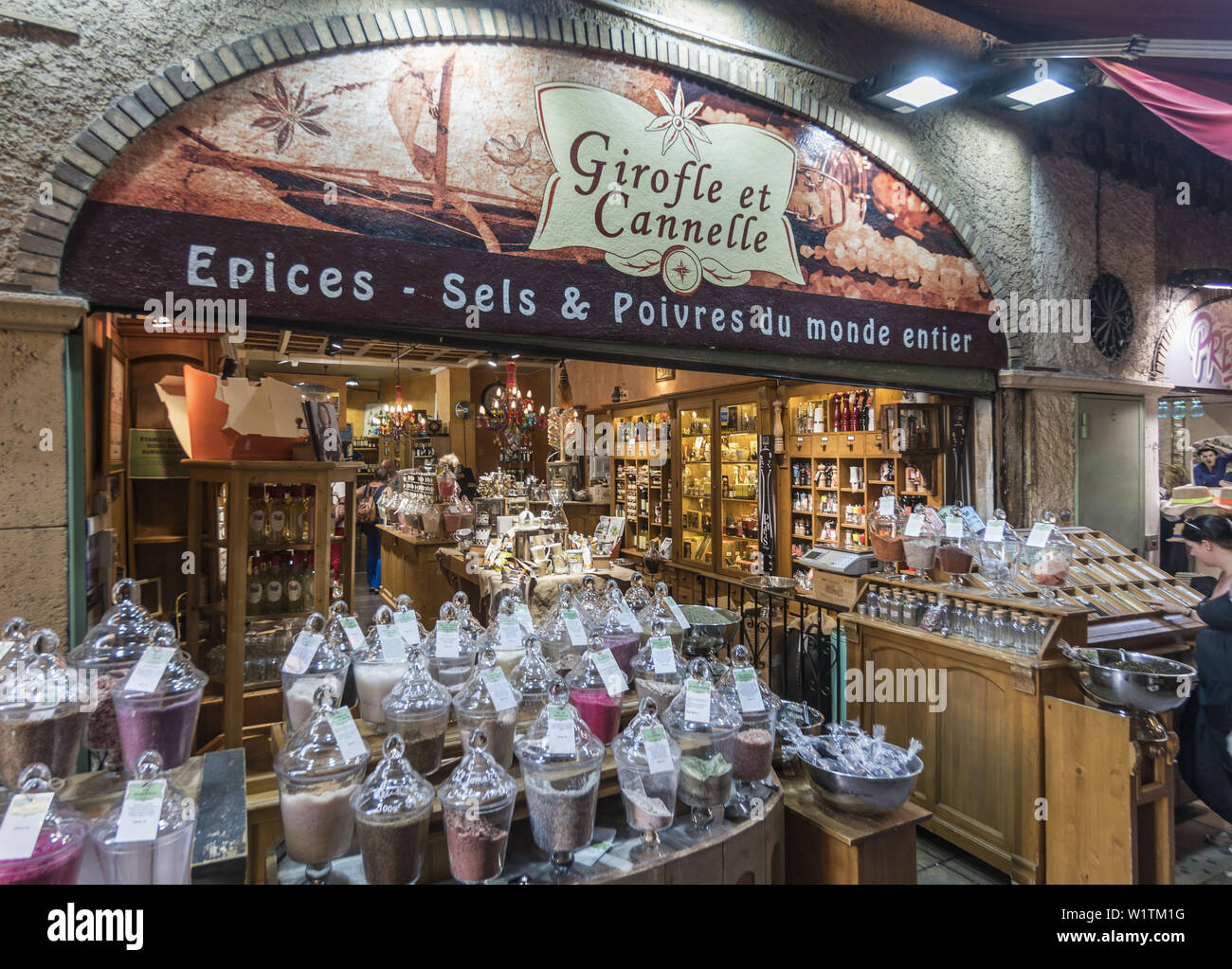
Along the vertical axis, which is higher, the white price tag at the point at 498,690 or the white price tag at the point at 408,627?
the white price tag at the point at 408,627

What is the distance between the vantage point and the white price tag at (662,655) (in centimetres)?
240

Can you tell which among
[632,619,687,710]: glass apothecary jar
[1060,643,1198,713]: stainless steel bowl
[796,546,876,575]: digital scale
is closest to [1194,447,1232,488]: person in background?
[796,546,876,575]: digital scale

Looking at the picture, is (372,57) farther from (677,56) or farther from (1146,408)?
(1146,408)

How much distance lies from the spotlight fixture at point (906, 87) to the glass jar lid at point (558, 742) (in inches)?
174

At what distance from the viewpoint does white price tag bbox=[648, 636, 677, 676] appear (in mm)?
2396

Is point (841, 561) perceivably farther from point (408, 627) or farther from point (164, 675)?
point (164, 675)

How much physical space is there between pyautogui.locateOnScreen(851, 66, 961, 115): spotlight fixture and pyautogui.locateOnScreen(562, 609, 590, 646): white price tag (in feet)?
13.0

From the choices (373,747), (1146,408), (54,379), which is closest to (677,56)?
(54,379)

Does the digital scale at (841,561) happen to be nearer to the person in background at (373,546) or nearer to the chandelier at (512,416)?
the chandelier at (512,416)

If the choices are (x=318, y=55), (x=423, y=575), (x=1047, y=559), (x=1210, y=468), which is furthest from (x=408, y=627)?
(x=1210, y=468)

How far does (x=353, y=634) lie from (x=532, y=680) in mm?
677

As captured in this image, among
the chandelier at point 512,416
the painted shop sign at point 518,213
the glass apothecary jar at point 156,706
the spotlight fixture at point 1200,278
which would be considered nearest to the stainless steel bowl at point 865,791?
the glass apothecary jar at point 156,706

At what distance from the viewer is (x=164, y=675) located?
6.00ft
